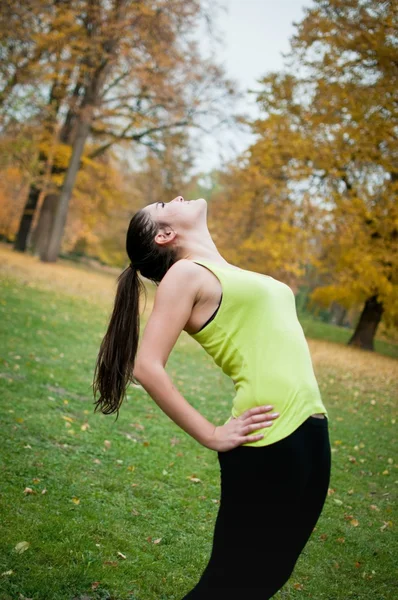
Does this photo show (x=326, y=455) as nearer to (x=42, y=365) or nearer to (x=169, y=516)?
(x=169, y=516)

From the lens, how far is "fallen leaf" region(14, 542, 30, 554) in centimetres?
340

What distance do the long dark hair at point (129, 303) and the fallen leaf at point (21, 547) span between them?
1.55 meters

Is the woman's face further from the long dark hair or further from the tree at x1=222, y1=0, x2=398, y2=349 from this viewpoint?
Answer: the tree at x1=222, y1=0, x2=398, y2=349

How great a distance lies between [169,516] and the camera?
452 cm

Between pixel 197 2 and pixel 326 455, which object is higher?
pixel 197 2

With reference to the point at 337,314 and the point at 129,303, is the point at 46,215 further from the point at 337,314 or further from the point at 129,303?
the point at 337,314

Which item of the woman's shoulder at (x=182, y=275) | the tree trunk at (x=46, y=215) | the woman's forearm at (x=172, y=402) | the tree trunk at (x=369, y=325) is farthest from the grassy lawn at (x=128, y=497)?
the tree trunk at (x=46, y=215)

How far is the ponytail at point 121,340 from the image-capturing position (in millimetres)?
2398

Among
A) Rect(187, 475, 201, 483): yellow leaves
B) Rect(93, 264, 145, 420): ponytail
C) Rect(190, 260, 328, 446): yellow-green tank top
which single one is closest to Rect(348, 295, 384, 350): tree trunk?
Rect(187, 475, 201, 483): yellow leaves

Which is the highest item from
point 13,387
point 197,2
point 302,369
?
point 197,2

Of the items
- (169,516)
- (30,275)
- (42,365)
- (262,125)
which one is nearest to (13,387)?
(42,365)

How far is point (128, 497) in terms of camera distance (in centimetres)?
470

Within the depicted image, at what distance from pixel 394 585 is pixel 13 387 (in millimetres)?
4798

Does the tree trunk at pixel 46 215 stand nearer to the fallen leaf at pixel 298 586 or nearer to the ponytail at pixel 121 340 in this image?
the fallen leaf at pixel 298 586
